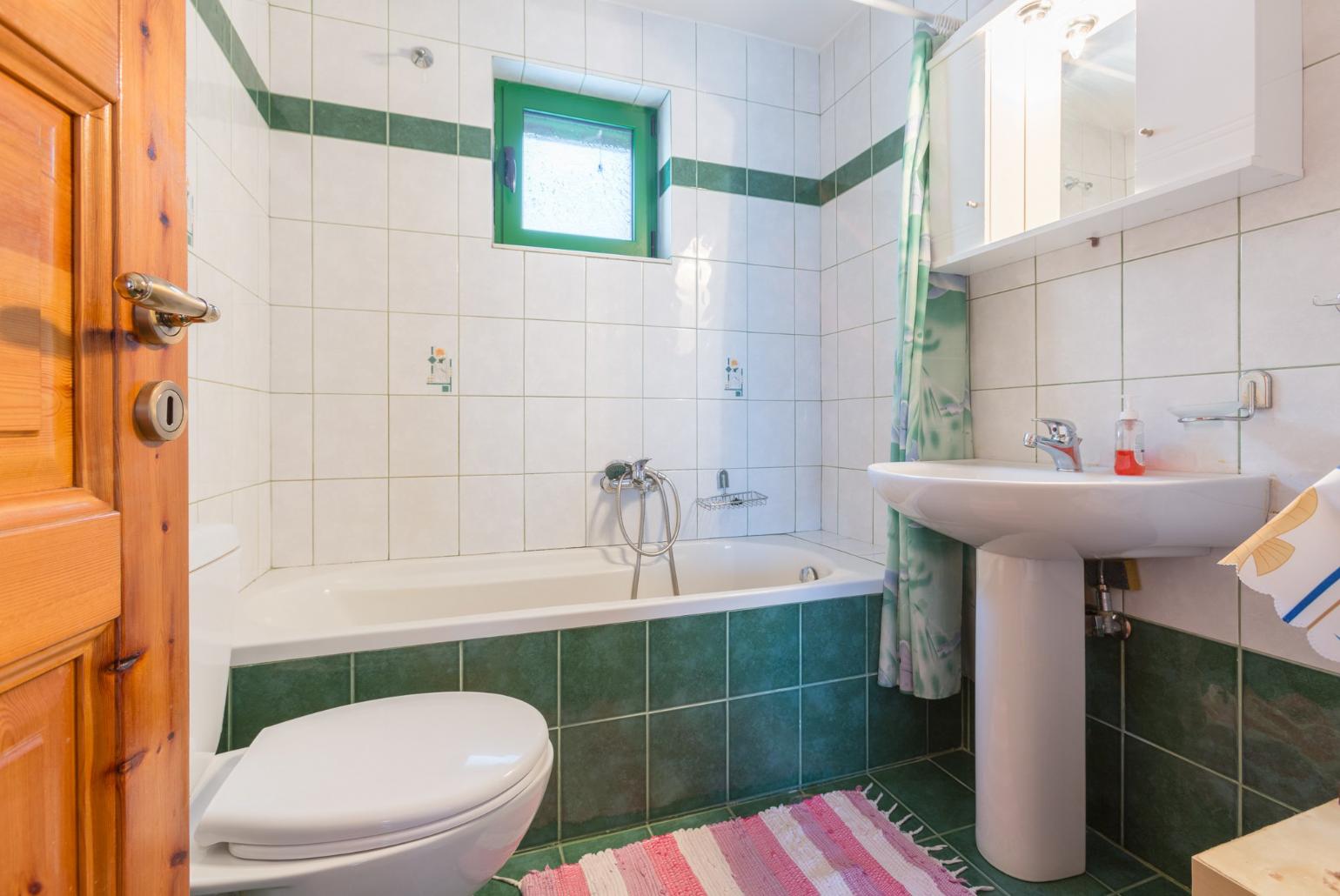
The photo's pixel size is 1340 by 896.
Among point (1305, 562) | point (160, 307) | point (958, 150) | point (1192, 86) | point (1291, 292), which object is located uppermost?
point (958, 150)

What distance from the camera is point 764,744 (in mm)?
1656

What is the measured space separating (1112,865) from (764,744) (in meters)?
0.79

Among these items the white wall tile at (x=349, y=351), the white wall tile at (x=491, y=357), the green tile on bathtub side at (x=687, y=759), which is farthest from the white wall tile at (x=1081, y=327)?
the white wall tile at (x=349, y=351)

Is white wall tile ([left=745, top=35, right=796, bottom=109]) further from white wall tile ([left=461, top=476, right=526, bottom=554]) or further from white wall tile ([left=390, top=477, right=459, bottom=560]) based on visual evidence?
white wall tile ([left=390, top=477, right=459, bottom=560])

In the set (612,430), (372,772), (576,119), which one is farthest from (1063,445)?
(576,119)

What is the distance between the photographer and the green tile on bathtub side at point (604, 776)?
1.49 metres

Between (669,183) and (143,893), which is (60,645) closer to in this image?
(143,893)

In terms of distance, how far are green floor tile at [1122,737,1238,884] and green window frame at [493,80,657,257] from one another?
83.0 inches

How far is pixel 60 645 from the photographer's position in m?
0.44

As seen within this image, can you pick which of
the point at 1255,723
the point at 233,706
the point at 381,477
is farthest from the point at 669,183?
the point at 1255,723

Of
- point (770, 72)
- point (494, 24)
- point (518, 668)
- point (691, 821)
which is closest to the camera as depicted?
point (518, 668)

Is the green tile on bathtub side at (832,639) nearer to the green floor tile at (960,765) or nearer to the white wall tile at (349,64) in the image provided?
the green floor tile at (960,765)

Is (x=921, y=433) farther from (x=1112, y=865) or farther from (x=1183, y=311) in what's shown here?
(x=1112, y=865)

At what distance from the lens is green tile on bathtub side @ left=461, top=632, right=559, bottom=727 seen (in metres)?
1.42
